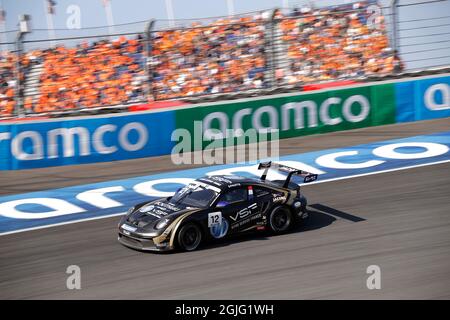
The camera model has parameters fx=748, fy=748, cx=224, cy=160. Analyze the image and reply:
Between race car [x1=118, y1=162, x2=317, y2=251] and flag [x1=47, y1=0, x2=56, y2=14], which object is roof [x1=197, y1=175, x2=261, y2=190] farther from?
flag [x1=47, y1=0, x2=56, y2=14]

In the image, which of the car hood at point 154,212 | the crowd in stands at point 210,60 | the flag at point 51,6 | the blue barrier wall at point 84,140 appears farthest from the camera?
the flag at point 51,6

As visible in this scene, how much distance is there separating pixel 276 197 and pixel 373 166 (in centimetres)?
425

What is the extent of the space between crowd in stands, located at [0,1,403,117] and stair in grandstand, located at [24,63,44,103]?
0.08 metres

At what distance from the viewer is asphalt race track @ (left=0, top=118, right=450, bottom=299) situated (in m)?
9.36

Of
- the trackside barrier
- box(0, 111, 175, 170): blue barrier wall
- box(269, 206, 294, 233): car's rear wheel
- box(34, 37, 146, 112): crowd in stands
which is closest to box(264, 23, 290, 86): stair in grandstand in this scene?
the trackside barrier

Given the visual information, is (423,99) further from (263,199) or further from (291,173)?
(263,199)

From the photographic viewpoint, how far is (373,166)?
15.1 m

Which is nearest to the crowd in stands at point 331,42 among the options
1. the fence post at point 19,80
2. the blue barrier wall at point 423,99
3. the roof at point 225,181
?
the blue barrier wall at point 423,99

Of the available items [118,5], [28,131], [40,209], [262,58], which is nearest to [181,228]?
[40,209]

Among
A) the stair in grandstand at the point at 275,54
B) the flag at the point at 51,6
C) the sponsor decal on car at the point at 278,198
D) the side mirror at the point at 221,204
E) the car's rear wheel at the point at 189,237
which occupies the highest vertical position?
the flag at the point at 51,6

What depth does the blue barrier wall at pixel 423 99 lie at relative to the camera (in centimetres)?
1766

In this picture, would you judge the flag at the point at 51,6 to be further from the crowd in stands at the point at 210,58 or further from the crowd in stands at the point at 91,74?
the crowd in stands at the point at 210,58

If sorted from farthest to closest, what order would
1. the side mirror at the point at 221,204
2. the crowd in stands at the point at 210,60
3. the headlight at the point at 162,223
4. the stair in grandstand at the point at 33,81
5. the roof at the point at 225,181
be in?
1. the crowd in stands at the point at 210,60
2. the stair in grandstand at the point at 33,81
3. the roof at the point at 225,181
4. the side mirror at the point at 221,204
5. the headlight at the point at 162,223

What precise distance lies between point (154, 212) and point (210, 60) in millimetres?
5935
